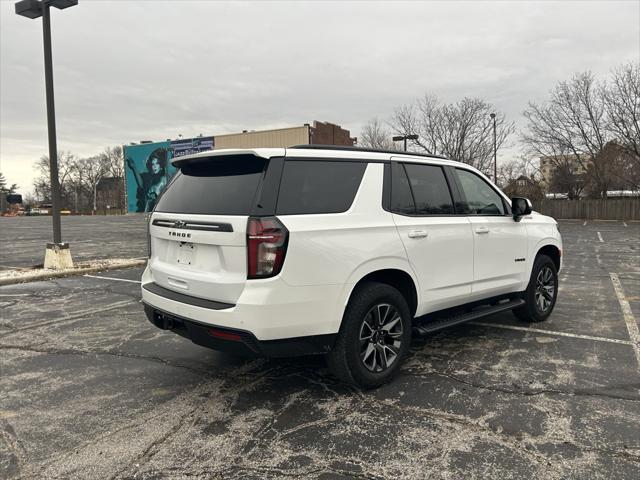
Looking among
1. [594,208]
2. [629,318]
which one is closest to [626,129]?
[594,208]

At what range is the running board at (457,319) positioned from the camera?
411cm

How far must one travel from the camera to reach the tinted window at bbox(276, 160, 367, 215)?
3.30 meters

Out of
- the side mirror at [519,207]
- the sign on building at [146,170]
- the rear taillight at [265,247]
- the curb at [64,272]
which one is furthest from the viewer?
the sign on building at [146,170]

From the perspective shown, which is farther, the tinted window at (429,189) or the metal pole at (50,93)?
the metal pole at (50,93)

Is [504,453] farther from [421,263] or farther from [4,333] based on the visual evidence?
[4,333]

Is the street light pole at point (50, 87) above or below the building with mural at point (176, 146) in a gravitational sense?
below

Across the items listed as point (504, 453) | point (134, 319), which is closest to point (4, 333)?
point (134, 319)

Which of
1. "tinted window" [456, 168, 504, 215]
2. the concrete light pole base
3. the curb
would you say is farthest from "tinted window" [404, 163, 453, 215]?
the concrete light pole base

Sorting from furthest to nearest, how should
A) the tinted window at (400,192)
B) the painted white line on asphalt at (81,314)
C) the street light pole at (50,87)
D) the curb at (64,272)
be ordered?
the street light pole at (50,87) < the curb at (64,272) < the painted white line on asphalt at (81,314) < the tinted window at (400,192)

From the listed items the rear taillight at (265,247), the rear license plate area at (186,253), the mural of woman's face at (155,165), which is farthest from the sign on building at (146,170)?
the rear taillight at (265,247)

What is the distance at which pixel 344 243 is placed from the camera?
342 centimetres

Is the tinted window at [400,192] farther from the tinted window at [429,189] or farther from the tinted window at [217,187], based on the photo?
the tinted window at [217,187]

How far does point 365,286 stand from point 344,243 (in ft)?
1.44

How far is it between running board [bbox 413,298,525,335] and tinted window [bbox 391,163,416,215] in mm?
1033
